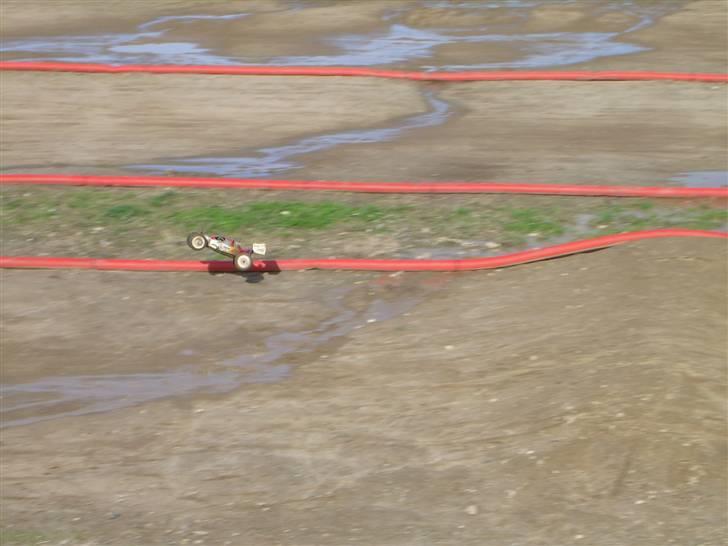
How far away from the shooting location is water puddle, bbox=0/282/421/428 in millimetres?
8766

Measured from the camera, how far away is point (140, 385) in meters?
9.06

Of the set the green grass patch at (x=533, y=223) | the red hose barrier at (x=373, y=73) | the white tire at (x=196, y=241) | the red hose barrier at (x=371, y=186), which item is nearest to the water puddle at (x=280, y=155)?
the red hose barrier at (x=371, y=186)

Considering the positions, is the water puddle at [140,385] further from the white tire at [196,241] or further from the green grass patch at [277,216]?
the green grass patch at [277,216]

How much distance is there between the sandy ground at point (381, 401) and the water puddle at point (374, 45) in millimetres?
5369

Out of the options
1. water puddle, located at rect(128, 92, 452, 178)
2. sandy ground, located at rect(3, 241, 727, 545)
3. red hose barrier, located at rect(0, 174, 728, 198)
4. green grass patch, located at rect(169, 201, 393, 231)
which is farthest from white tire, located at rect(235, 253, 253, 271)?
water puddle, located at rect(128, 92, 452, 178)

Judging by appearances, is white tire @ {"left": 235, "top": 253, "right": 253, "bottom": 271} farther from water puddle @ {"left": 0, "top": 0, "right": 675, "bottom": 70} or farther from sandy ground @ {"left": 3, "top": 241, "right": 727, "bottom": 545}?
water puddle @ {"left": 0, "top": 0, "right": 675, "bottom": 70}

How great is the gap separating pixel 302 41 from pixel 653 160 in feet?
26.4

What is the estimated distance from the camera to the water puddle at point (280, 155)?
13.5m

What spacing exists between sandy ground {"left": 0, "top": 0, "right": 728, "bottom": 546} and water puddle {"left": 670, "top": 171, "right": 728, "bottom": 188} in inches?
→ 10.2

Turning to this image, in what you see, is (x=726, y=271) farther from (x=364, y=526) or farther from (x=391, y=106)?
(x=391, y=106)

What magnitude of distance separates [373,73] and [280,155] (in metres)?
3.51

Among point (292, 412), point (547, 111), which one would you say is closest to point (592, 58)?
point (547, 111)

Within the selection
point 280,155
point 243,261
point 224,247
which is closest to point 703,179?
point 280,155

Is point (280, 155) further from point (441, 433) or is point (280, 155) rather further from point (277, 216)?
point (441, 433)
